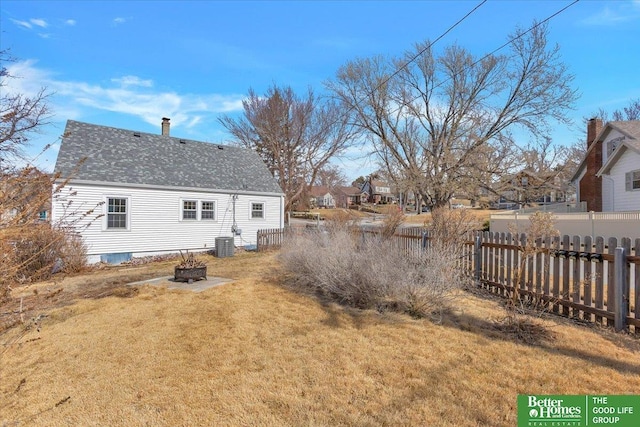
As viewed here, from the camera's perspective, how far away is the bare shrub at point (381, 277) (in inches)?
202

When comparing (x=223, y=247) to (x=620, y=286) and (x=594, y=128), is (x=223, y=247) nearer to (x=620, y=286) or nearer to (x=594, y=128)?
(x=620, y=286)

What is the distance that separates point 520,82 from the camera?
66.0 ft

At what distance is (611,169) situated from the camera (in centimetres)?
1877

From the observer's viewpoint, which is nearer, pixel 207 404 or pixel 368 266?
pixel 207 404

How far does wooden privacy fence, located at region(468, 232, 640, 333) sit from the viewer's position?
4312 mm

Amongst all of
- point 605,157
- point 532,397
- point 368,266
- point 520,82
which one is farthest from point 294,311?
point 605,157

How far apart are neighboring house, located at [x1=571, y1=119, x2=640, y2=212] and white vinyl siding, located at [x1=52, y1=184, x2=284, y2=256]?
62.2 feet

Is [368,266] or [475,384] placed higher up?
[368,266]

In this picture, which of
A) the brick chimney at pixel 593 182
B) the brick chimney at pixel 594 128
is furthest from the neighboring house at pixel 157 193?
the brick chimney at pixel 594 128

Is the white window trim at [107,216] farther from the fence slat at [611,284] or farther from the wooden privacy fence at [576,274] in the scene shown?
the fence slat at [611,284]

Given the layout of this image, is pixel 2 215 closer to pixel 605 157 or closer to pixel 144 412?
pixel 144 412

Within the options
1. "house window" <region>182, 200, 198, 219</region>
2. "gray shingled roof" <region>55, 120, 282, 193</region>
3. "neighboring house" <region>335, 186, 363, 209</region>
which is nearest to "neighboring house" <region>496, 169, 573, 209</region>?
"gray shingled roof" <region>55, 120, 282, 193</region>

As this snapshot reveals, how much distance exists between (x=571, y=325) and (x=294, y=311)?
3968 mm

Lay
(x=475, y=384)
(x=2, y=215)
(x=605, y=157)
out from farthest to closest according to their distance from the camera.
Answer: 1. (x=605, y=157)
2. (x=475, y=384)
3. (x=2, y=215)
